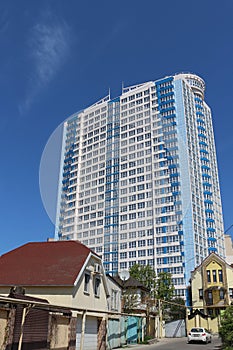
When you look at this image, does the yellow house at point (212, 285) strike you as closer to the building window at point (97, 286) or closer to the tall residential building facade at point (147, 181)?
the tall residential building facade at point (147, 181)

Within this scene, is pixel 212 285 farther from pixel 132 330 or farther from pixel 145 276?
pixel 132 330

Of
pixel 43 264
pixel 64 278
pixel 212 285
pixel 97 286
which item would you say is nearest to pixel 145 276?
pixel 212 285

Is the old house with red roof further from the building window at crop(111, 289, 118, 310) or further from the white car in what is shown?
the white car

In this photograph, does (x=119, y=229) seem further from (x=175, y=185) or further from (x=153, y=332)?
(x=153, y=332)

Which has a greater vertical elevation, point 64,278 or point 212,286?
point 212,286

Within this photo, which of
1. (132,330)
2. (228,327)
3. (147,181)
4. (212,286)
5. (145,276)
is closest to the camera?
(228,327)

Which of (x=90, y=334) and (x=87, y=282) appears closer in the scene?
(x=90, y=334)

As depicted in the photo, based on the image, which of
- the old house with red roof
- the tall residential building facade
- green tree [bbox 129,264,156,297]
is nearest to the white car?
the old house with red roof

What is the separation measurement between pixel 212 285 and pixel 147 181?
46061 millimetres

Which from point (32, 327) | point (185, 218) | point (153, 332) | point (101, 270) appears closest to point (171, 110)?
point (185, 218)

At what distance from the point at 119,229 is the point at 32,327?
283ft

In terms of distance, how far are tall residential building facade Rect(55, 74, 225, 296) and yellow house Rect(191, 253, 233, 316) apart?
22.0 metres

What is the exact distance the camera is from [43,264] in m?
23.6

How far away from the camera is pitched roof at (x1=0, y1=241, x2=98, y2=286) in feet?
70.8
